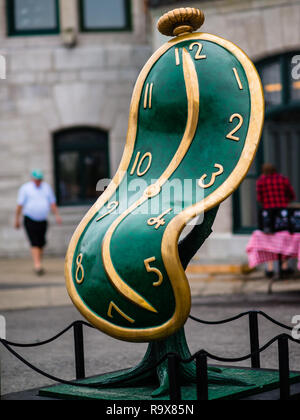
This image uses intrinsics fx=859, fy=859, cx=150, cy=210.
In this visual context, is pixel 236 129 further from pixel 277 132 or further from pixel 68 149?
pixel 68 149

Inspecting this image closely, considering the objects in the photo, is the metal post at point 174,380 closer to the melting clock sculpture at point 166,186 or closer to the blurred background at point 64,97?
the melting clock sculpture at point 166,186

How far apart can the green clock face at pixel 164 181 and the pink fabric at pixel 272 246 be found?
254 inches

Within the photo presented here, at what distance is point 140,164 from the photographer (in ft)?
16.7

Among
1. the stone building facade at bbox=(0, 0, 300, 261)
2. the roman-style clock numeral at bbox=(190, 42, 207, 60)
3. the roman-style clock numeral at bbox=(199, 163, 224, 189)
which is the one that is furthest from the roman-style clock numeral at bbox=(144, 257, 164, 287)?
the stone building facade at bbox=(0, 0, 300, 261)

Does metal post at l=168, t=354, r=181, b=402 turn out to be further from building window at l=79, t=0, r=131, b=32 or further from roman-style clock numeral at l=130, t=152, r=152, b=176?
building window at l=79, t=0, r=131, b=32

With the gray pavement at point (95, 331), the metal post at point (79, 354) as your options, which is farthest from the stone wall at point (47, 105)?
the metal post at point (79, 354)

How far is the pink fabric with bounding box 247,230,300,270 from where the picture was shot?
11344 mm

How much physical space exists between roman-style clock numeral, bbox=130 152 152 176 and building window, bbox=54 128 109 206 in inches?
508

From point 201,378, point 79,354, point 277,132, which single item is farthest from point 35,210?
point 201,378

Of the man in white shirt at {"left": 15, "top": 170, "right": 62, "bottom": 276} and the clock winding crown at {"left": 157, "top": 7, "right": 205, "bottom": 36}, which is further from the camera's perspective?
the man in white shirt at {"left": 15, "top": 170, "right": 62, "bottom": 276}

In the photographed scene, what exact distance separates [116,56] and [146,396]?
13766mm

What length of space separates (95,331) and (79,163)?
899 cm
